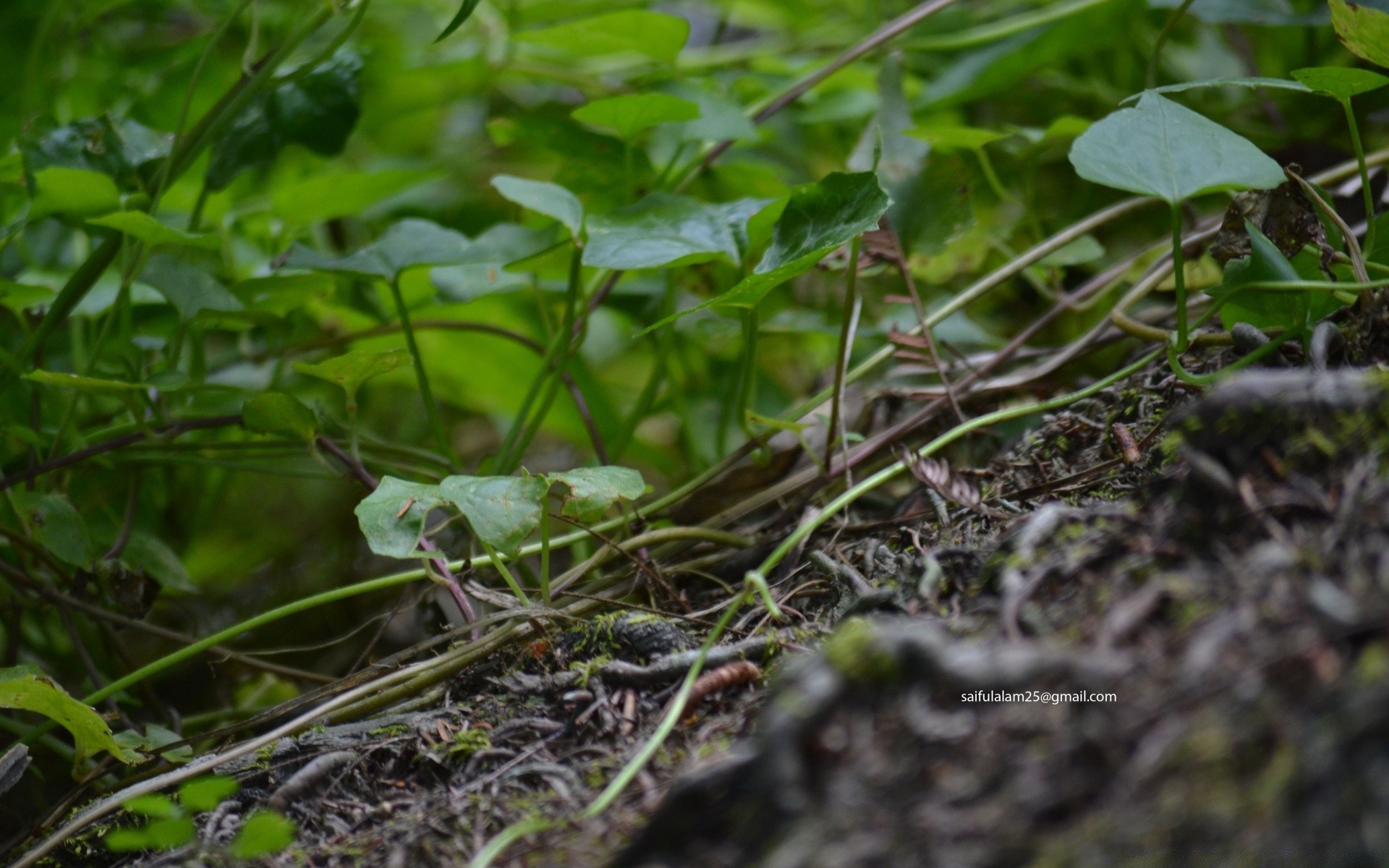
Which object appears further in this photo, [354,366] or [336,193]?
[336,193]

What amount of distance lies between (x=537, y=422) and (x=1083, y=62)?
1022 mm

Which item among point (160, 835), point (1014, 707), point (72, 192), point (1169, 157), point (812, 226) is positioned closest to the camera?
point (1014, 707)

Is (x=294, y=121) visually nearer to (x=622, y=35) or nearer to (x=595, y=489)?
(x=622, y=35)

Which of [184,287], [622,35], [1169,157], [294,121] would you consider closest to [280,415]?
[184,287]

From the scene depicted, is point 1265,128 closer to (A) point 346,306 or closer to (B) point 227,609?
(A) point 346,306

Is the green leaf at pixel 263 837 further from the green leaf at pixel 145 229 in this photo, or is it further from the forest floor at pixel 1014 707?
the green leaf at pixel 145 229

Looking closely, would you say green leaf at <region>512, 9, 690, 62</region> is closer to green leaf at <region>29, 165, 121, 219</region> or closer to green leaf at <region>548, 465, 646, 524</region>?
green leaf at <region>29, 165, 121, 219</region>

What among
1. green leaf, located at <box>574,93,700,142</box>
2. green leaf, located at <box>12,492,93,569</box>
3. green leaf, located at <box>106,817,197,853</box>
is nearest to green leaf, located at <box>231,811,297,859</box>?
green leaf, located at <box>106,817,197,853</box>

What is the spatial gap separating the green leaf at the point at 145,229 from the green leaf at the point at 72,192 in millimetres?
61

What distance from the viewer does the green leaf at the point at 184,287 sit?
89 centimetres

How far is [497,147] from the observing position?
5.62 ft

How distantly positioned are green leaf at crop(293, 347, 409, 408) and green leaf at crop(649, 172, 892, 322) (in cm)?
24

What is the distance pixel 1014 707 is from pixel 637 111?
75cm

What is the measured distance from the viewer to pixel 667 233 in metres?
0.81
